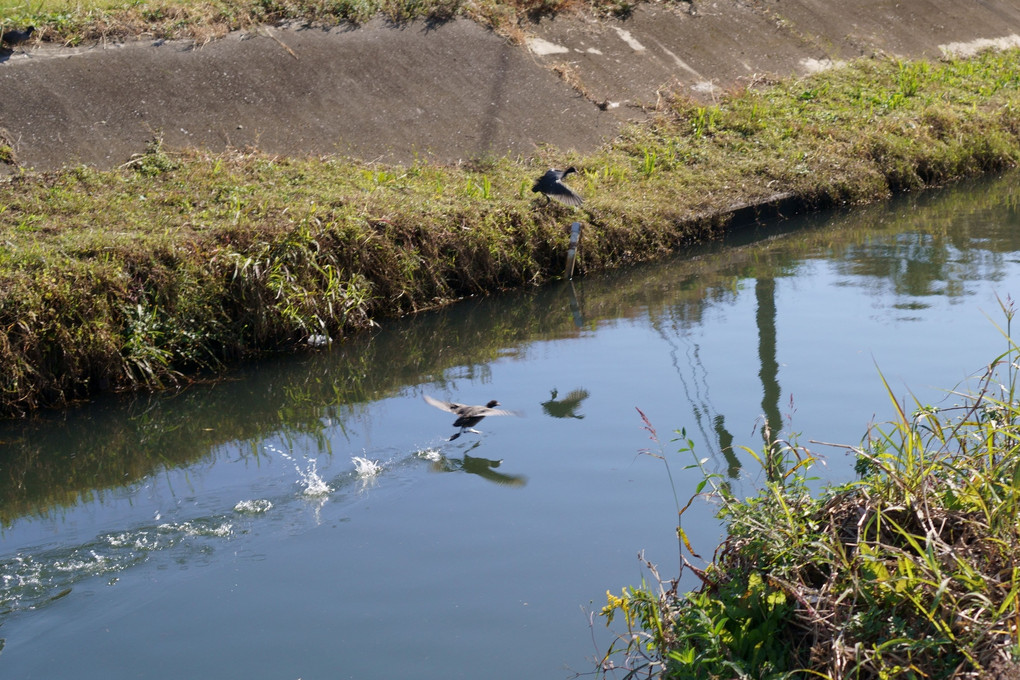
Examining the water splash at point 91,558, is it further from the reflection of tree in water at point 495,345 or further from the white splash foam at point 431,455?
the white splash foam at point 431,455

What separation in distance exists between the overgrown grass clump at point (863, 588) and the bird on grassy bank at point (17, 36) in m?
9.75

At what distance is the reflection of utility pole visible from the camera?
6.14 m

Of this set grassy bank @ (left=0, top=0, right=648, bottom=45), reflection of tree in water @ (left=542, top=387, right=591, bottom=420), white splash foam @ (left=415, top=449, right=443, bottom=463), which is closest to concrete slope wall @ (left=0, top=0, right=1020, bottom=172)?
grassy bank @ (left=0, top=0, right=648, bottom=45)

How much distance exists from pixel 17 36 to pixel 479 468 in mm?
7965

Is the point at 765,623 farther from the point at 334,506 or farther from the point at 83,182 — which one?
the point at 83,182

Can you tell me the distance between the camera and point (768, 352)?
727 cm

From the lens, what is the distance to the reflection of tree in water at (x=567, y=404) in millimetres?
6453

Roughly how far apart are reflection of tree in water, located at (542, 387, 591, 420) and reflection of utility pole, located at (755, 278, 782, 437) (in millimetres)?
1186

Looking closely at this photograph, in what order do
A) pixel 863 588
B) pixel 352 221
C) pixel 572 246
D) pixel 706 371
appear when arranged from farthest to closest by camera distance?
pixel 572 246, pixel 352 221, pixel 706 371, pixel 863 588

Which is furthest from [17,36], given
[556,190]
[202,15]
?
[556,190]

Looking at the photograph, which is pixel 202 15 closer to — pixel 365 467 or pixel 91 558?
pixel 365 467

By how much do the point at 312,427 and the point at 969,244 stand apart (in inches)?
283

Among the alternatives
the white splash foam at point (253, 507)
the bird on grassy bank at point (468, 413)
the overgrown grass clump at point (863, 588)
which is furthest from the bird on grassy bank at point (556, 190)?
the overgrown grass clump at point (863, 588)

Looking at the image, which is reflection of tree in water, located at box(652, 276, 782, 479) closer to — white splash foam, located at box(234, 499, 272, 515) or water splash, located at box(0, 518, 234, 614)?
white splash foam, located at box(234, 499, 272, 515)
